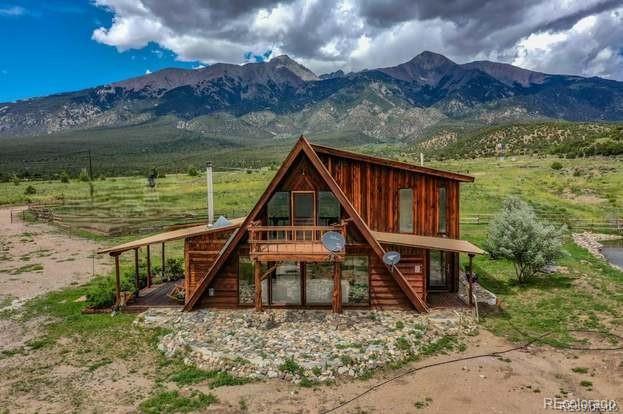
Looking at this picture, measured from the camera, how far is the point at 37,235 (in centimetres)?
3694

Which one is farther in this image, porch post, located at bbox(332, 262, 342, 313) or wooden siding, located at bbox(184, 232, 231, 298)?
wooden siding, located at bbox(184, 232, 231, 298)

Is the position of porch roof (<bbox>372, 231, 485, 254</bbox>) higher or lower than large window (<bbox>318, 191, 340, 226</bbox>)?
lower

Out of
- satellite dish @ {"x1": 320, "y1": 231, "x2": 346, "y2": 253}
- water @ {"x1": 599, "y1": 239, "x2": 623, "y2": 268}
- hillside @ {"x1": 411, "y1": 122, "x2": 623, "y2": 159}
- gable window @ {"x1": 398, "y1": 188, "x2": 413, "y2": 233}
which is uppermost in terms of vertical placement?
hillside @ {"x1": 411, "y1": 122, "x2": 623, "y2": 159}

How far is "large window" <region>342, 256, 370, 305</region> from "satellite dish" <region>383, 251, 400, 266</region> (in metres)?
0.92

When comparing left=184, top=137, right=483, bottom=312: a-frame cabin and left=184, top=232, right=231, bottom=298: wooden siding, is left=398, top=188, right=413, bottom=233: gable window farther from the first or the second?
left=184, top=232, right=231, bottom=298: wooden siding

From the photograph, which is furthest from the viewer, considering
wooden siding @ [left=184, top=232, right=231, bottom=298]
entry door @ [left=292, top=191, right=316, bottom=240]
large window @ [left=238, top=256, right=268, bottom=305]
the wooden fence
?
the wooden fence

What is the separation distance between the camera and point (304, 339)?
13969mm

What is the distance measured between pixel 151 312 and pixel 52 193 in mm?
59259

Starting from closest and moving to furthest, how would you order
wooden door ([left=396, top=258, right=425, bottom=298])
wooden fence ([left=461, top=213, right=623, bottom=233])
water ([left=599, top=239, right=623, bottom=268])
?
wooden door ([left=396, top=258, right=425, bottom=298]) → water ([left=599, top=239, right=623, bottom=268]) → wooden fence ([left=461, top=213, right=623, bottom=233])

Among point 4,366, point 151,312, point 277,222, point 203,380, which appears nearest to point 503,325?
point 277,222

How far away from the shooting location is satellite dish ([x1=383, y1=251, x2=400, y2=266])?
628 inches

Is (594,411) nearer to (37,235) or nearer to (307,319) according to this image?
(307,319)

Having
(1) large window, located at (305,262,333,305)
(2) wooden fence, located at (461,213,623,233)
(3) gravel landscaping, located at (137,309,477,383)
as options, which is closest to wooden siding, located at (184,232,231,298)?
(3) gravel landscaping, located at (137,309,477,383)

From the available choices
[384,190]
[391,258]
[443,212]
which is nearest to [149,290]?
[391,258]
